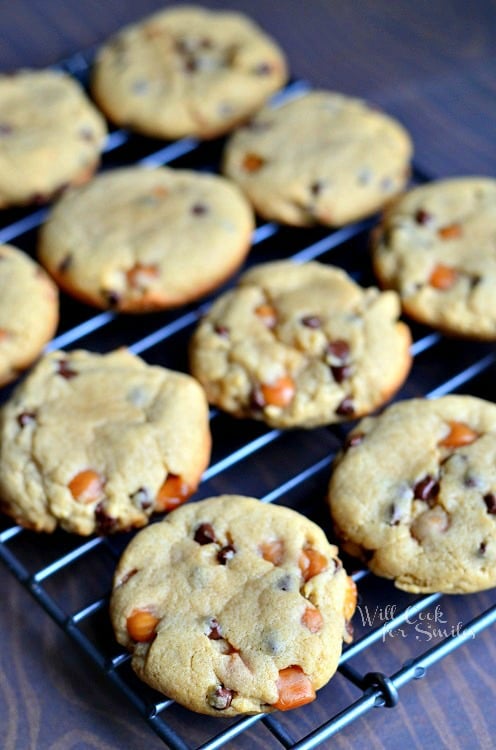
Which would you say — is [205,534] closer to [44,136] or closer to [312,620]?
[312,620]

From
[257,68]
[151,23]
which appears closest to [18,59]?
[151,23]

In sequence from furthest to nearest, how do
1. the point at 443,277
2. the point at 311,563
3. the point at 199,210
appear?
the point at 199,210 < the point at 443,277 < the point at 311,563

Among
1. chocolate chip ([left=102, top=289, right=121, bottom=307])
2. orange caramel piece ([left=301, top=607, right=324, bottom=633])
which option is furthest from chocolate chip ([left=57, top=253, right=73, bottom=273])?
orange caramel piece ([left=301, top=607, right=324, bottom=633])

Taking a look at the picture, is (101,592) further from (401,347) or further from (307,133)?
(307,133)

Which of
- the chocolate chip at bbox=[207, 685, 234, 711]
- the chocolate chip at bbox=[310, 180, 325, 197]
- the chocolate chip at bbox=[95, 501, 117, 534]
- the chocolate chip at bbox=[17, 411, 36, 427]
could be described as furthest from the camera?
the chocolate chip at bbox=[310, 180, 325, 197]

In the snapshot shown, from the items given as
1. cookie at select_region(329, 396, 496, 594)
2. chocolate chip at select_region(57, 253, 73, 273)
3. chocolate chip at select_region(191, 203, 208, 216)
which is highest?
chocolate chip at select_region(57, 253, 73, 273)

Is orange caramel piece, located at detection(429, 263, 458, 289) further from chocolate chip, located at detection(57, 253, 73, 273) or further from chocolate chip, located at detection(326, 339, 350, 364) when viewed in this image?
chocolate chip, located at detection(57, 253, 73, 273)

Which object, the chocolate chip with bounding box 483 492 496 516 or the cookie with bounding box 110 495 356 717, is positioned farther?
the chocolate chip with bounding box 483 492 496 516

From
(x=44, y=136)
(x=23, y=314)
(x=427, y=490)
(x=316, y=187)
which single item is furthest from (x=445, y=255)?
(x=44, y=136)
